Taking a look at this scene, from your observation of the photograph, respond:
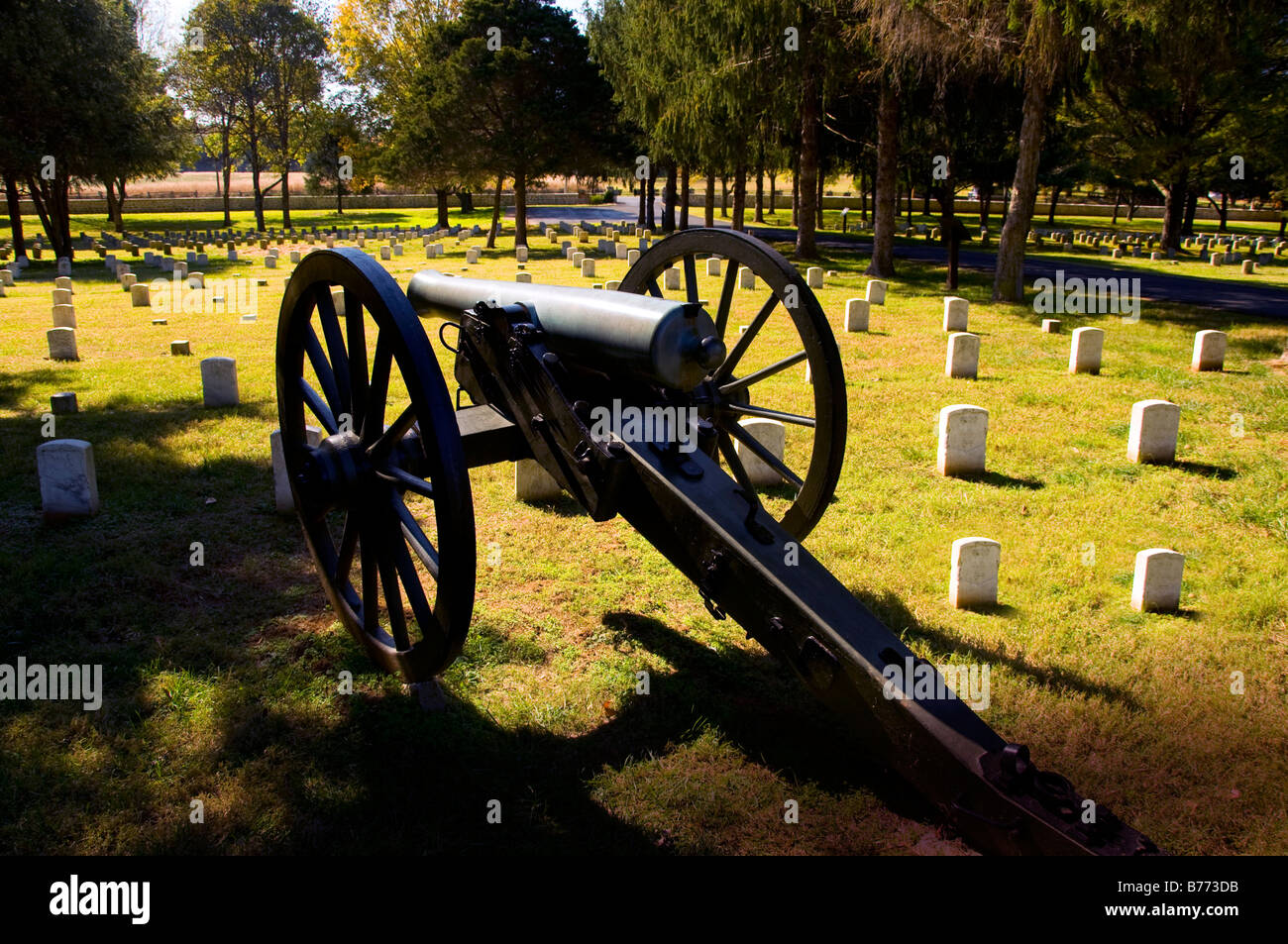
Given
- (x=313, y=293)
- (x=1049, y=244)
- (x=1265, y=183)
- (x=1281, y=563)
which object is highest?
(x=1265, y=183)

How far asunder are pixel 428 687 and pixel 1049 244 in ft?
112

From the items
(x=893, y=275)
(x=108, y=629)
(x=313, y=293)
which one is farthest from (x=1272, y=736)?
(x=893, y=275)

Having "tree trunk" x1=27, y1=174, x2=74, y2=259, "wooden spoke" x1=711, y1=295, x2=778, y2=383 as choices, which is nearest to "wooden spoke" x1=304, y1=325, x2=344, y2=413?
"wooden spoke" x1=711, y1=295, x2=778, y2=383

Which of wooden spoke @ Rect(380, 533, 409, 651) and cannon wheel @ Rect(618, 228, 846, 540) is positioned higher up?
cannon wheel @ Rect(618, 228, 846, 540)

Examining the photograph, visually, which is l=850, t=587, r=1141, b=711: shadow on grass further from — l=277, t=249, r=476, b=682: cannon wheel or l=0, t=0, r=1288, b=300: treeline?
l=0, t=0, r=1288, b=300: treeline

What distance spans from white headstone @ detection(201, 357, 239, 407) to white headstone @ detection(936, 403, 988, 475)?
645 centimetres

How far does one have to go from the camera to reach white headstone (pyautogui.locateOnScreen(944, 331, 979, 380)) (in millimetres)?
10312

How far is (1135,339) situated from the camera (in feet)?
42.8

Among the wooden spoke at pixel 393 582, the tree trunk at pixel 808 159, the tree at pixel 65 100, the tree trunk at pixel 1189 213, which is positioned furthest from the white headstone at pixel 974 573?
the tree trunk at pixel 1189 213

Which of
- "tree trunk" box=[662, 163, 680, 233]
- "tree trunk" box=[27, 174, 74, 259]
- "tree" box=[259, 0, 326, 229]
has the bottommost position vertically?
"tree trunk" box=[27, 174, 74, 259]

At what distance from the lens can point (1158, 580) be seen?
4770 mm

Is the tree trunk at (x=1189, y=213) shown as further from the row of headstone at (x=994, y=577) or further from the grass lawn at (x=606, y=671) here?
the row of headstone at (x=994, y=577)
